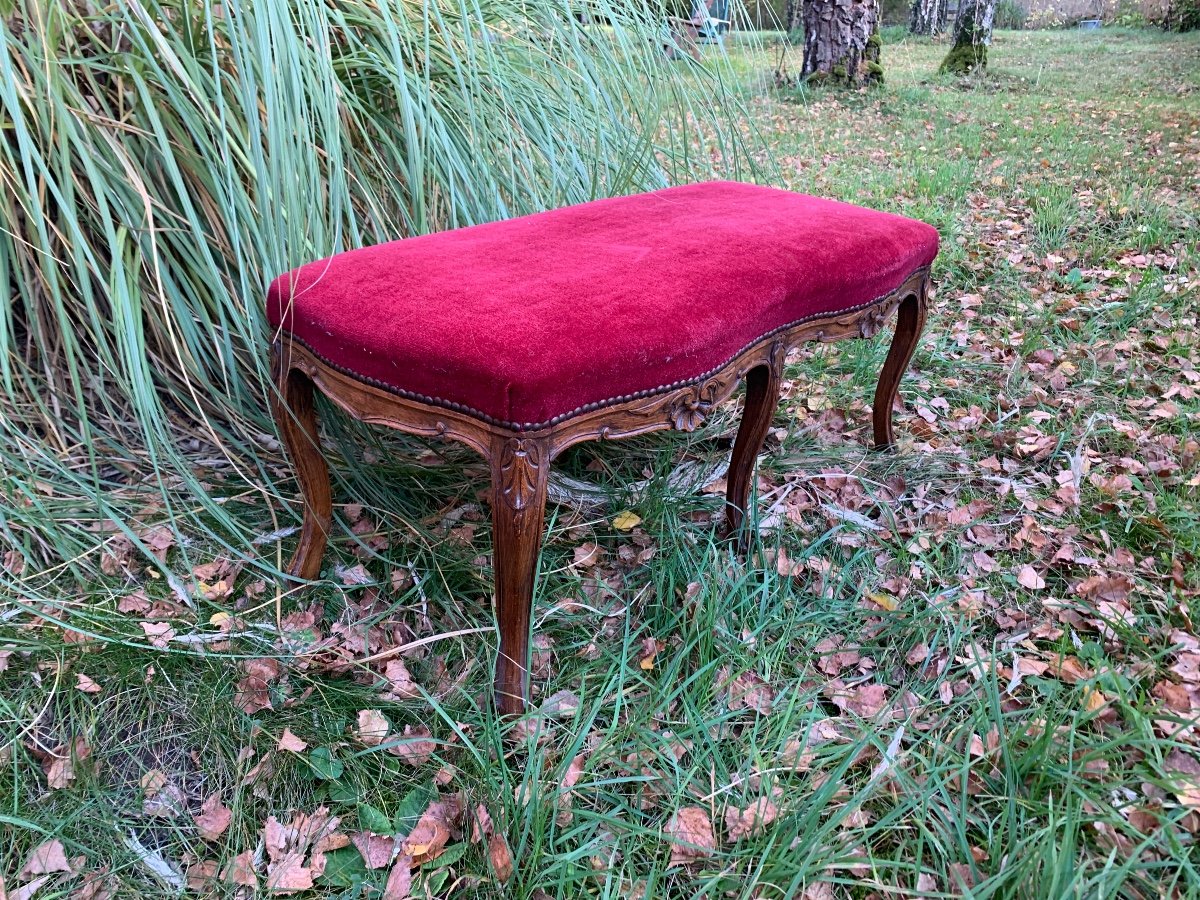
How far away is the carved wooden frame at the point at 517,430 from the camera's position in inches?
45.2

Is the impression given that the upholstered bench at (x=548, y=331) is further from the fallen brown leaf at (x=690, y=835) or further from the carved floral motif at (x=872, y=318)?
the fallen brown leaf at (x=690, y=835)

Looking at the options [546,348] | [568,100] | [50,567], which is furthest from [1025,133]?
[50,567]

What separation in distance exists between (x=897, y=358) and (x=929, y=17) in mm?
9241

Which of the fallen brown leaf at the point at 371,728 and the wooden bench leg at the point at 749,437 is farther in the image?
the wooden bench leg at the point at 749,437

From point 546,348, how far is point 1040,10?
11885mm

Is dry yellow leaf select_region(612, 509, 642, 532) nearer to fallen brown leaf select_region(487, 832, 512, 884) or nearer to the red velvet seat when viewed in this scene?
the red velvet seat

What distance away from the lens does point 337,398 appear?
131 centimetres

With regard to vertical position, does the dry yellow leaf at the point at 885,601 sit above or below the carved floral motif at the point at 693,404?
below

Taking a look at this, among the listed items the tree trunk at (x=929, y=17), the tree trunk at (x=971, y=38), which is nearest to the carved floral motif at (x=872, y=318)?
the tree trunk at (x=971, y=38)

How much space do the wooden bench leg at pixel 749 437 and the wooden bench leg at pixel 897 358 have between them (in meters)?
0.56

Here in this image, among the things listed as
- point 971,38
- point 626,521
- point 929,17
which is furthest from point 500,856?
point 929,17

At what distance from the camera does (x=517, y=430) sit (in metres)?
1.10

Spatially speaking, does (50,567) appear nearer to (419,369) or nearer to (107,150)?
(107,150)

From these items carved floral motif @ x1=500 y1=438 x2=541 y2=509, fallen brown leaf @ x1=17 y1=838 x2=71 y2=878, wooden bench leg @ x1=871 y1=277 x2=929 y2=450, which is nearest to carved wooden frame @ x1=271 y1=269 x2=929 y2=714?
carved floral motif @ x1=500 y1=438 x2=541 y2=509
